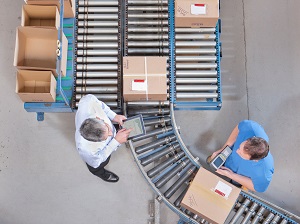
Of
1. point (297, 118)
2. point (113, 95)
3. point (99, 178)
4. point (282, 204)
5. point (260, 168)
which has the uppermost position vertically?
point (113, 95)

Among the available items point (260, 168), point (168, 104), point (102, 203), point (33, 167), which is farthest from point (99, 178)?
point (260, 168)

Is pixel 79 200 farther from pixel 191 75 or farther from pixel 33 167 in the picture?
pixel 191 75

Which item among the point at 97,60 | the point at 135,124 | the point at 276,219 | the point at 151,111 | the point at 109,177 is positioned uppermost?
the point at 97,60

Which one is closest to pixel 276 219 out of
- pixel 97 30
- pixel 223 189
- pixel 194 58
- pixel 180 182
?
pixel 223 189

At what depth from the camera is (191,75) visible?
430 cm

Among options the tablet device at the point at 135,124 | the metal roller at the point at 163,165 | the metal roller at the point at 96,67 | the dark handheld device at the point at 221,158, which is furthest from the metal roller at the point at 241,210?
the metal roller at the point at 96,67

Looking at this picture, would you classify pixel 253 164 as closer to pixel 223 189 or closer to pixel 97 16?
pixel 223 189

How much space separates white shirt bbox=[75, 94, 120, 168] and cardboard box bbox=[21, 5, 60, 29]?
97 cm

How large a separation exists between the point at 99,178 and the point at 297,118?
110 inches

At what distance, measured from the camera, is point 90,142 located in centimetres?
340

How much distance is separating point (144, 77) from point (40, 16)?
4.70 feet

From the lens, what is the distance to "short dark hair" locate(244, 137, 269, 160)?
316 cm

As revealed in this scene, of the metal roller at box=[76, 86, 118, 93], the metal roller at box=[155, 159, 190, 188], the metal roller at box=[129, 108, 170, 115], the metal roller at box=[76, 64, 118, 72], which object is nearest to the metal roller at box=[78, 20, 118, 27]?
the metal roller at box=[76, 64, 118, 72]

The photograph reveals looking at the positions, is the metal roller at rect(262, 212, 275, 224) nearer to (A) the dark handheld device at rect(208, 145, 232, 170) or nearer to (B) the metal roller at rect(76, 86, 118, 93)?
(A) the dark handheld device at rect(208, 145, 232, 170)
